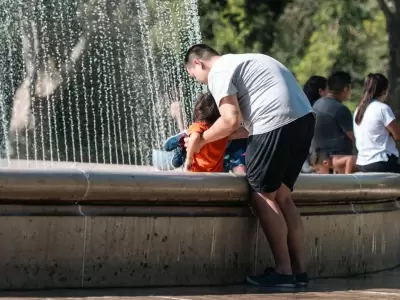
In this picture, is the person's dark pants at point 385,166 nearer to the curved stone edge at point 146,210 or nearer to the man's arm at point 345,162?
the man's arm at point 345,162

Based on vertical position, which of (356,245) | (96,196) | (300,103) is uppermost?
(300,103)

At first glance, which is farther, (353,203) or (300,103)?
(353,203)

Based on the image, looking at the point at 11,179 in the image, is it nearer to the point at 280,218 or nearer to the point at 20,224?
the point at 20,224

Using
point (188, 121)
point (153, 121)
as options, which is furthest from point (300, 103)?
point (153, 121)

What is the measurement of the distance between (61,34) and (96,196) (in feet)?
33.7

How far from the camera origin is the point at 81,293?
678 centimetres

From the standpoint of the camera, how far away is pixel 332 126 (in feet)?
38.3

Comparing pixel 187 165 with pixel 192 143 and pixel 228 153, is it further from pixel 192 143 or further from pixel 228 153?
pixel 228 153

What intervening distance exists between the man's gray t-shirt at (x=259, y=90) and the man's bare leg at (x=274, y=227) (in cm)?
41

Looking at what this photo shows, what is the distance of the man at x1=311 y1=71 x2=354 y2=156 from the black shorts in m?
4.10

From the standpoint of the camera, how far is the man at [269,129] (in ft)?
24.1

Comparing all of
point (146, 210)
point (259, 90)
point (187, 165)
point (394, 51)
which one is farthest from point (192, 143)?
point (394, 51)

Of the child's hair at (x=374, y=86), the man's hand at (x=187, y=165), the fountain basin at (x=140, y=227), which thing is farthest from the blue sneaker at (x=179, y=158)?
the child's hair at (x=374, y=86)

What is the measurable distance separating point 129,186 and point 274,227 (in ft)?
3.19
